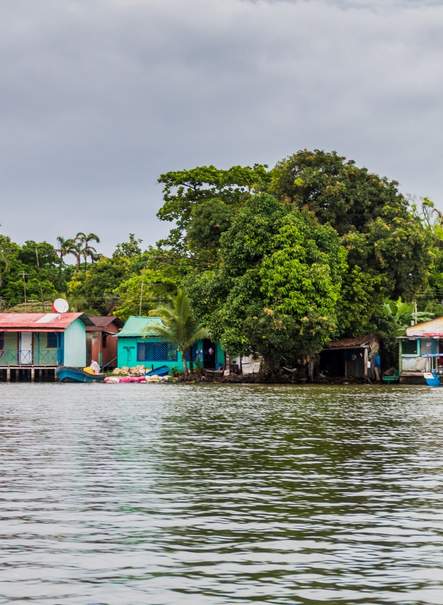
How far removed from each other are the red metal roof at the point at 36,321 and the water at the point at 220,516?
37.7 m

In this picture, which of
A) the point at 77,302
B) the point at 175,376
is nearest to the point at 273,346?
the point at 175,376

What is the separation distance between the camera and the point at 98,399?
31.8 metres

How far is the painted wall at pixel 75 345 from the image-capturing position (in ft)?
187

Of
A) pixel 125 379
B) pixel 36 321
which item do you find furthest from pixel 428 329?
pixel 36 321

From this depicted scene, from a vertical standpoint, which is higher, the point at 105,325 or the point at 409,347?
the point at 105,325

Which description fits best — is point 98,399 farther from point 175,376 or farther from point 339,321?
point 175,376

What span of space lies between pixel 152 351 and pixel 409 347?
16.1 metres

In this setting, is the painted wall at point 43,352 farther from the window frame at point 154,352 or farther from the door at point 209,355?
the door at point 209,355

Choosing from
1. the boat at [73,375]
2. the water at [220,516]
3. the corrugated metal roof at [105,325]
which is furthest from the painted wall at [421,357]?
Answer: the water at [220,516]

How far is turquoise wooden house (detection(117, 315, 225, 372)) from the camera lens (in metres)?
56.5

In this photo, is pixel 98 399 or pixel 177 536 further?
pixel 98 399

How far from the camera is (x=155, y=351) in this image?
57.6m

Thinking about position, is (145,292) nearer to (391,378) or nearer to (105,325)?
(105,325)

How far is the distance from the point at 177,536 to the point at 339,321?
131 feet
